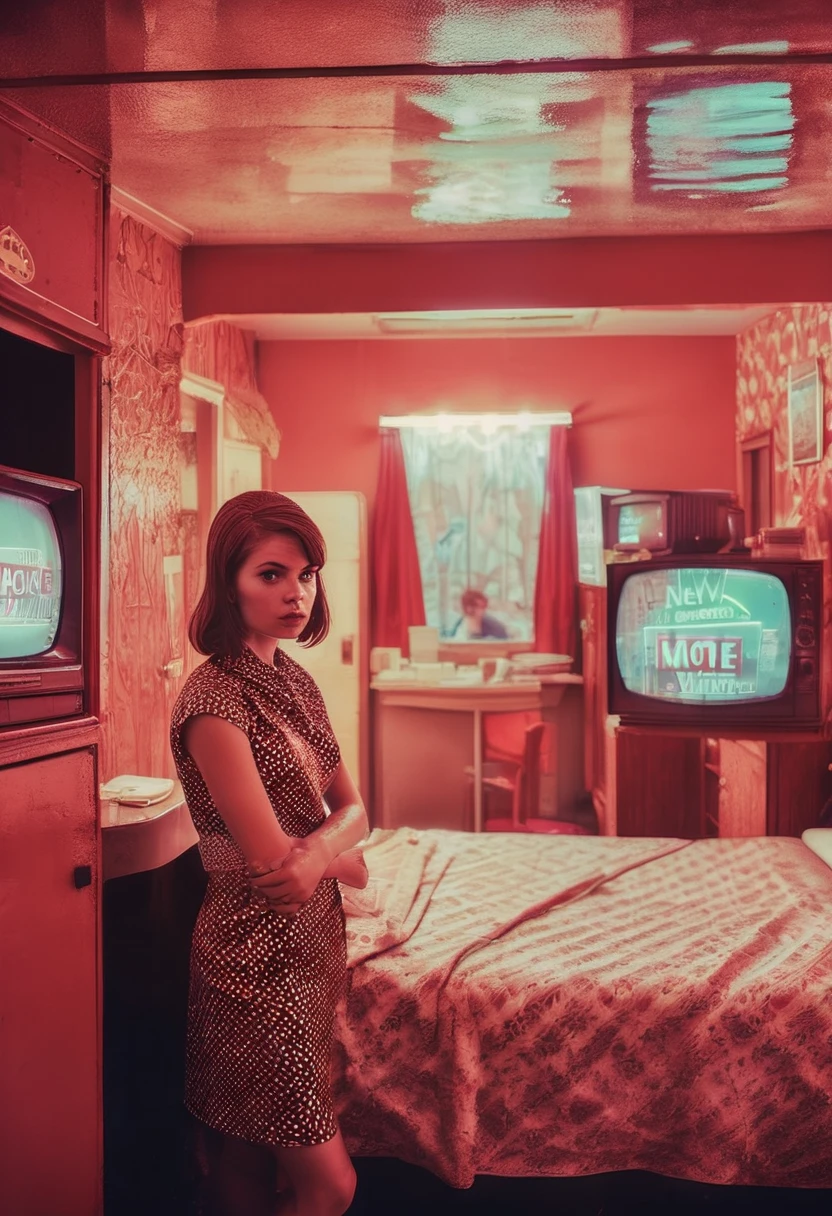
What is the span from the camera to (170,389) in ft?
10.2

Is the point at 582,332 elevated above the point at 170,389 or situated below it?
above

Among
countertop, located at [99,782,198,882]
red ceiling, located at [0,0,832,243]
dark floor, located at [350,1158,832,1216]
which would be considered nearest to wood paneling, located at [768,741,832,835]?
dark floor, located at [350,1158,832,1216]

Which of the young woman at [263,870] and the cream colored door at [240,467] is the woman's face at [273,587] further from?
the cream colored door at [240,467]

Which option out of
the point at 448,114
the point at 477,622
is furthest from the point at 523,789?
the point at 448,114

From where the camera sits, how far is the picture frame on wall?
3992 mm

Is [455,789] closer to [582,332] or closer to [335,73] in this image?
[582,332]

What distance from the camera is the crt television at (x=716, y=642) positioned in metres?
3.25

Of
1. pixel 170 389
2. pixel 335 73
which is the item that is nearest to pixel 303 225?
pixel 170 389

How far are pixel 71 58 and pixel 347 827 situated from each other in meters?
1.45

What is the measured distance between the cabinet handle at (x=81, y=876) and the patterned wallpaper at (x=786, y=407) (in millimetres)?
2875

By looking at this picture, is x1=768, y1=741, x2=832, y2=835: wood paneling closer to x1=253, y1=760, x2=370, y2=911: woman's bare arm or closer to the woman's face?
x1=253, y1=760, x2=370, y2=911: woman's bare arm

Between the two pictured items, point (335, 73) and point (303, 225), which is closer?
point (335, 73)

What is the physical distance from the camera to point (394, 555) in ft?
18.9

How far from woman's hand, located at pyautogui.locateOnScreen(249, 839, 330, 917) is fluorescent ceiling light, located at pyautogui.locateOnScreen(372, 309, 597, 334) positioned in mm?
4031
